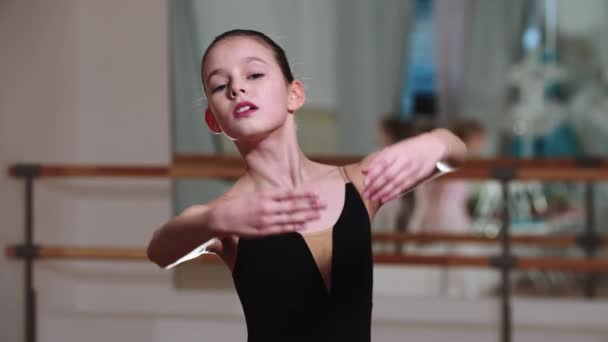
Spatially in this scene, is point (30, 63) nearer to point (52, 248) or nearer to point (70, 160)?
point (70, 160)

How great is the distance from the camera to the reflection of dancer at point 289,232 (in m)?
0.97

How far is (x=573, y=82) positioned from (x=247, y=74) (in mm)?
4359

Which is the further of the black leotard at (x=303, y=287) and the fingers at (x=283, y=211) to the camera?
the black leotard at (x=303, y=287)

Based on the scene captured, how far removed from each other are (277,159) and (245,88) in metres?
0.09

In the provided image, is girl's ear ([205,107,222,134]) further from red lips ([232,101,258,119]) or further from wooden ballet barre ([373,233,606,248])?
wooden ballet barre ([373,233,606,248])

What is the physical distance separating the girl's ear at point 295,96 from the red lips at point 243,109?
0.19 feet

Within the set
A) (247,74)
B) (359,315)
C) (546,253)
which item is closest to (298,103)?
(247,74)

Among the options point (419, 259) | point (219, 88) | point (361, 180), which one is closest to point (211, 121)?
A: point (219, 88)

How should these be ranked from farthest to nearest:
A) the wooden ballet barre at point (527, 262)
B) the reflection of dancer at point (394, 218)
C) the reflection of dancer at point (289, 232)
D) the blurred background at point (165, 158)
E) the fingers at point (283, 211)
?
the reflection of dancer at point (394, 218) < the blurred background at point (165, 158) < the wooden ballet barre at point (527, 262) < the reflection of dancer at point (289, 232) < the fingers at point (283, 211)

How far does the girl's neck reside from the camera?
3.34 ft

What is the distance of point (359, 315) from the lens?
1011 mm

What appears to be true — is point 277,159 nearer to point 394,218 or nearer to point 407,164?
point 407,164

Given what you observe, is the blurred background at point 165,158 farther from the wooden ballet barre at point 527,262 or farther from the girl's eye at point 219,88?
the girl's eye at point 219,88

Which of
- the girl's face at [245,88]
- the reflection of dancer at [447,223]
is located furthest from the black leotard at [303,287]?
the reflection of dancer at [447,223]
